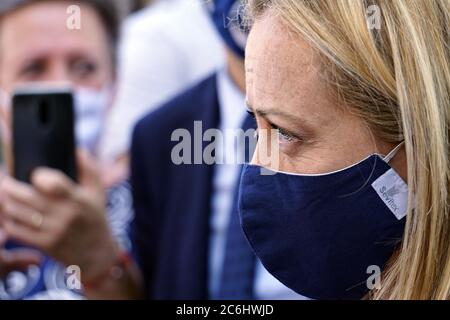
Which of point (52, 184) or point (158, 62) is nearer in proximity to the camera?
point (52, 184)

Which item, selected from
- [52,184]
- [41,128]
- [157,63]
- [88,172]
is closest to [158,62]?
[157,63]

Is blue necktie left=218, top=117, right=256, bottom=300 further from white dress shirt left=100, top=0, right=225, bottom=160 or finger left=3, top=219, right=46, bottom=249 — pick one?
white dress shirt left=100, top=0, right=225, bottom=160

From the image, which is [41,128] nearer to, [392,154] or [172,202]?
[172,202]

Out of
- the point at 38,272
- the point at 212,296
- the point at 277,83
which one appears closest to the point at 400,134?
the point at 277,83

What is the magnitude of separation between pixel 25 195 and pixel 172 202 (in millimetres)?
432

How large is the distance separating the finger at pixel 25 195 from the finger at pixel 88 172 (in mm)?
216

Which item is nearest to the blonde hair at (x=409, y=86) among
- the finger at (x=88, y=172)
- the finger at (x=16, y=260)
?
the finger at (x=88, y=172)

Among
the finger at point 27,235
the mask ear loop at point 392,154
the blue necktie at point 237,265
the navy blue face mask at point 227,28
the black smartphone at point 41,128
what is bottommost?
the blue necktie at point 237,265

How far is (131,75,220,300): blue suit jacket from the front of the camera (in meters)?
2.52

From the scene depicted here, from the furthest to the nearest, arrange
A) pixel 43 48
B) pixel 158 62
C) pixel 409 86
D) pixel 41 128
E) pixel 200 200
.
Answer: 1. pixel 158 62
2. pixel 43 48
3. pixel 41 128
4. pixel 200 200
5. pixel 409 86

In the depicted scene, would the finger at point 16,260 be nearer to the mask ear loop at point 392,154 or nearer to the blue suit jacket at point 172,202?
the blue suit jacket at point 172,202

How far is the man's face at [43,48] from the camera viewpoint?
3359 millimetres

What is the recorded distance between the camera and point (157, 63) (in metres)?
3.60

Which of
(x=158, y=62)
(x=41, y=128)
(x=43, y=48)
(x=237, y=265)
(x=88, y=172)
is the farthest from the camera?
(x=158, y=62)
